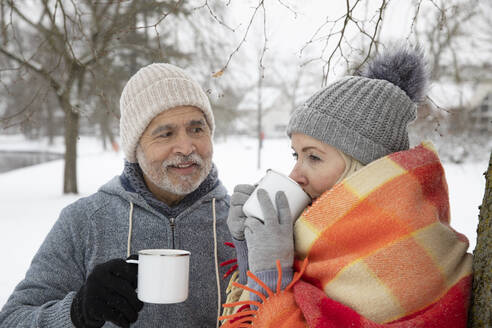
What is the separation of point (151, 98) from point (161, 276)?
1.10 meters

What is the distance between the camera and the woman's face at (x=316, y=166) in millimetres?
1637

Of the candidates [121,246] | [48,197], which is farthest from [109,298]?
[48,197]

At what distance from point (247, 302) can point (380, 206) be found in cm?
59

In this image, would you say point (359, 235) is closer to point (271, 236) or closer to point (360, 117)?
point (271, 236)

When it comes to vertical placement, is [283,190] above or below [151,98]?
below

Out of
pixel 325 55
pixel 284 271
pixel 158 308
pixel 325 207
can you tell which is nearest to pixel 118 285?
pixel 158 308

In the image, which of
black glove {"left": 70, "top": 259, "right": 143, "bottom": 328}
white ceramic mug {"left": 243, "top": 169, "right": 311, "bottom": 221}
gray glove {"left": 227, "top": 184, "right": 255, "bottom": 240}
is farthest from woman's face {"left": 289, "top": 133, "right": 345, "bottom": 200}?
black glove {"left": 70, "top": 259, "right": 143, "bottom": 328}

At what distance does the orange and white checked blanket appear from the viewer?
1.29 m

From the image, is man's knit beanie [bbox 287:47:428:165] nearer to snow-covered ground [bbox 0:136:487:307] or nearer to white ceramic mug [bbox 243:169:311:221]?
white ceramic mug [bbox 243:169:311:221]

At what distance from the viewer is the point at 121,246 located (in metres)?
2.07

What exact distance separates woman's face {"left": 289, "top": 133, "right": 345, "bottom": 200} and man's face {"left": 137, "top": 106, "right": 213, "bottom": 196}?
664mm

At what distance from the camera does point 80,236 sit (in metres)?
2.05

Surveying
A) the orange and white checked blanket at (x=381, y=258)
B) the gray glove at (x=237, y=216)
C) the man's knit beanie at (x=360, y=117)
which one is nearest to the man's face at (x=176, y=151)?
the gray glove at (x=237, y=216)

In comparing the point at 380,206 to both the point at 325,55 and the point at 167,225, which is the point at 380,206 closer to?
the point at 167,225
